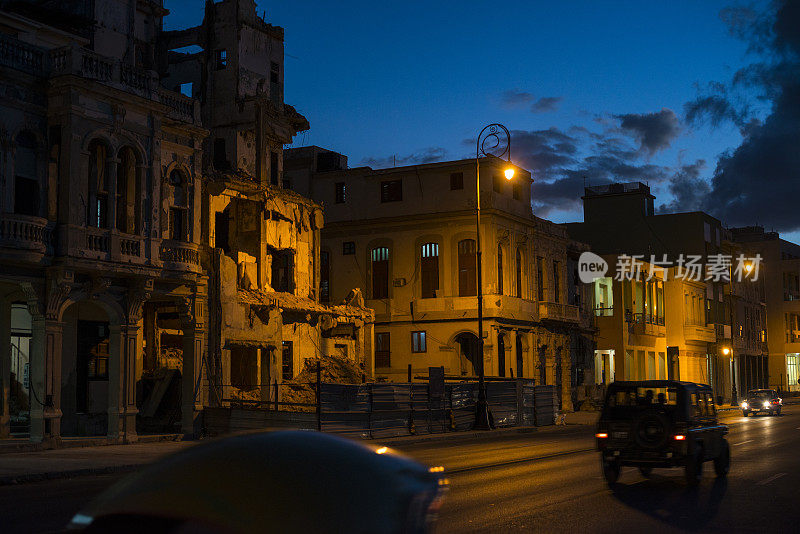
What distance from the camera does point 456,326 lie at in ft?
156

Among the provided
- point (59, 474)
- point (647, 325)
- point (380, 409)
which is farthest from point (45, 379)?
point (647, 325)

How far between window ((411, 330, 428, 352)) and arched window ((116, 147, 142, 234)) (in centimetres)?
2306

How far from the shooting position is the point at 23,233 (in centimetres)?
2453

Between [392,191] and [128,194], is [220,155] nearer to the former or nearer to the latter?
[128,194]

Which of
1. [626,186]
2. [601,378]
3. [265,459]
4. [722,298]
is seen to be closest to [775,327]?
[722,298]

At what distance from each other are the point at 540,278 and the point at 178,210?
87.4ft

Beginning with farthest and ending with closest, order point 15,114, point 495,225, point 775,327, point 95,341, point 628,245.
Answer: point 775,327, point 628,245, point 495,225, point 95,341, point 15,114

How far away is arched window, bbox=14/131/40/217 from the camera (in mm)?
25547

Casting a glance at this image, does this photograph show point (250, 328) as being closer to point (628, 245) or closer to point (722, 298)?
point (628, 245)

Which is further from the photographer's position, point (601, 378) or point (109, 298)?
point (601, 378)

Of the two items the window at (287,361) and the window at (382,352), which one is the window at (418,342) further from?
the window at (287,361)

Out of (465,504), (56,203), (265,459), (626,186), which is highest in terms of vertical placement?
(626,186)

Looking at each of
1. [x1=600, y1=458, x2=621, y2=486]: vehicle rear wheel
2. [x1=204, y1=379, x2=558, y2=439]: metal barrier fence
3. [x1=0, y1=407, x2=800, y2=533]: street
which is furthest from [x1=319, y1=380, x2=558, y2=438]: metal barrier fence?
[x1=600, y1=458, x2=621, y2=486]: vehicle rear wheel

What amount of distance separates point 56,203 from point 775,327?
8289cm
